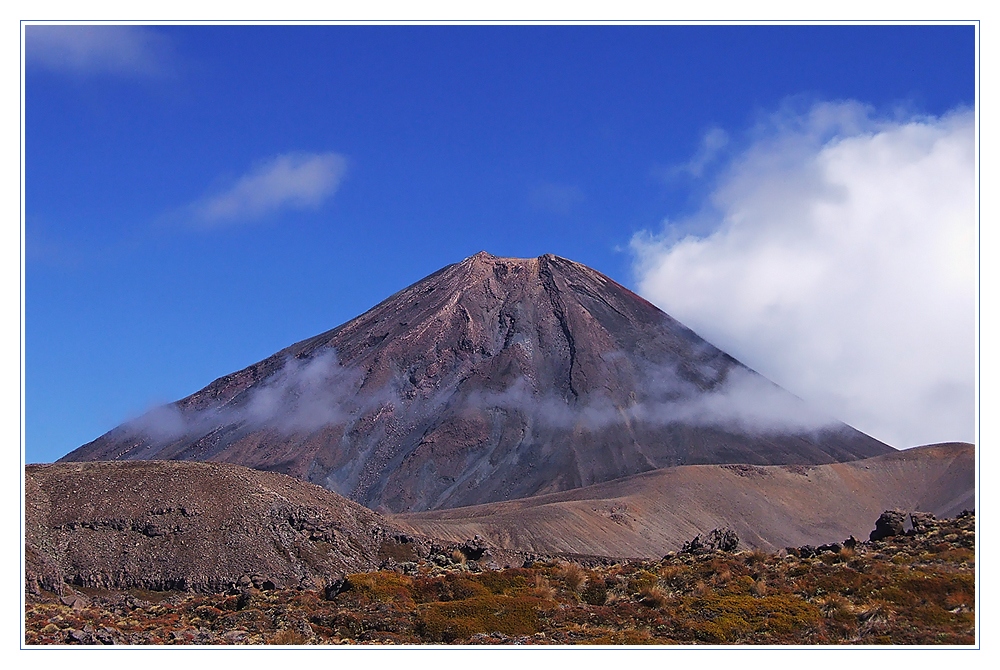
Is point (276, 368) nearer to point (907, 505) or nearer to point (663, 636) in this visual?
point (907, 505)

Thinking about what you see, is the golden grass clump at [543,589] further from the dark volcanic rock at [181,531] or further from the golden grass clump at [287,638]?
the dark volcanic rock at [181,531]

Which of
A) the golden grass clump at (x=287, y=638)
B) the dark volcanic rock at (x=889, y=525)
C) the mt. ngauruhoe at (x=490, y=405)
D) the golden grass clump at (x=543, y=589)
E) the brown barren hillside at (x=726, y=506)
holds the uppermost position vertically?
the mt. ngauruhoe at (x=490, y=405)

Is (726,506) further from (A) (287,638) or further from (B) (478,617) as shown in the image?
(A) (287,638)

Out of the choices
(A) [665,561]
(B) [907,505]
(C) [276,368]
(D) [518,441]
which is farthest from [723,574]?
(C) [276,368]

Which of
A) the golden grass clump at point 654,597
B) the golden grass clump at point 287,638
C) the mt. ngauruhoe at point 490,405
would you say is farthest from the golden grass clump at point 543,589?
the mt. ngauruhoe at point 490,405

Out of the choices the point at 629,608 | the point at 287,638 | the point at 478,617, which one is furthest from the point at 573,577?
the point at 287,638
